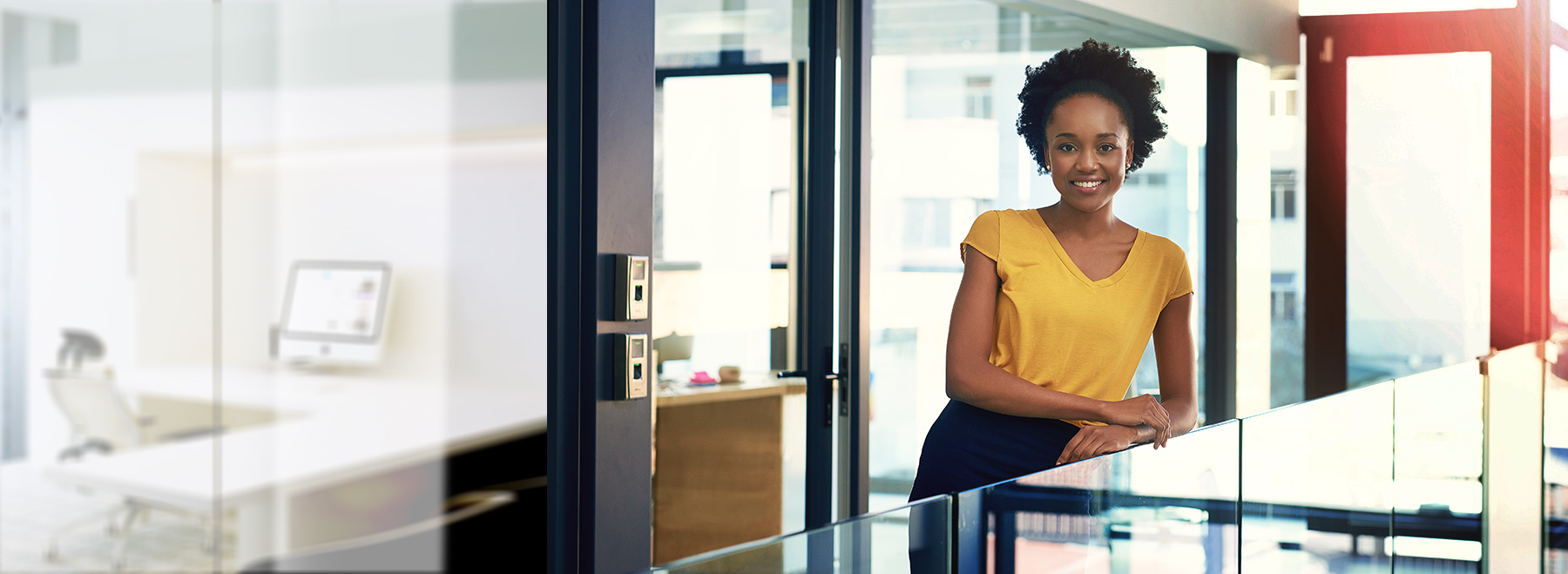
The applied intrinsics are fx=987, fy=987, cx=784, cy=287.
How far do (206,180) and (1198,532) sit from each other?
233 inches

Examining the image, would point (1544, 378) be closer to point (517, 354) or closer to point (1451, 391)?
point (1451, 391)

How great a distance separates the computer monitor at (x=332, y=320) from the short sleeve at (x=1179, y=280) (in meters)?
4.55

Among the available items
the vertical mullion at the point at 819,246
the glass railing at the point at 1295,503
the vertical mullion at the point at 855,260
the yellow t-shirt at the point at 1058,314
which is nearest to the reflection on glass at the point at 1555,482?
the glass railing at the point at 1295,503

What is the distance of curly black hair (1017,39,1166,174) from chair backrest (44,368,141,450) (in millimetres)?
3973

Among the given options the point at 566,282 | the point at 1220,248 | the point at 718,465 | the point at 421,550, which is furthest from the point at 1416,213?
the point at 421,550

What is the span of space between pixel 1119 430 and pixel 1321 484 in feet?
1.87

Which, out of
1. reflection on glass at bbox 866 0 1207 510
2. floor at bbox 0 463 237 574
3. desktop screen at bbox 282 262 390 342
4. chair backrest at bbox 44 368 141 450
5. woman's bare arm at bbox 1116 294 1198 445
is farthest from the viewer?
desktop screen at bbox 282 262 390 342

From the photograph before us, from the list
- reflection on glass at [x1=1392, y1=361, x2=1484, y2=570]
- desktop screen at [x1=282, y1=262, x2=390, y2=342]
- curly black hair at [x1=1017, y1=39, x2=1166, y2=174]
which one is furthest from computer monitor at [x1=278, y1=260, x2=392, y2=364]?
reflection on glass at [x1=1392, y1=361, x2=1484, y2=570]

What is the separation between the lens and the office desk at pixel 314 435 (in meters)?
4.78

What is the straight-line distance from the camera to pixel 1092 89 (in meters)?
1.93

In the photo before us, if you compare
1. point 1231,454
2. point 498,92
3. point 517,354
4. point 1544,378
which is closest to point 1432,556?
point 1544,378

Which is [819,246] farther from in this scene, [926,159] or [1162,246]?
[1162,246]

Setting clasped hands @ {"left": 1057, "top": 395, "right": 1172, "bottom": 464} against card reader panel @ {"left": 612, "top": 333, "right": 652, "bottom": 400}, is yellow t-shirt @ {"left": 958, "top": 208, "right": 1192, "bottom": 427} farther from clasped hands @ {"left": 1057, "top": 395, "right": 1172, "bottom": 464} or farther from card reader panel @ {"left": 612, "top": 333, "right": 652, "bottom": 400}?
card reader panel @ {"left": 612, "top": 333, "right": 652, "bottom": 400}

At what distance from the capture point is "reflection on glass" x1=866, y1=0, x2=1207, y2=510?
2193 millimetres
